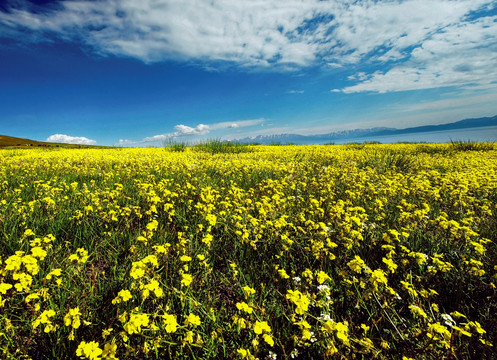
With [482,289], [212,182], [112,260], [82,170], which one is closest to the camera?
[482,289]

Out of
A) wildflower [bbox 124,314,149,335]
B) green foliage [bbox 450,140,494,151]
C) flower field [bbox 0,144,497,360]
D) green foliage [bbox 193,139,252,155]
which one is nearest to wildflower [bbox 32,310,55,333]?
flower field [bbox 0,144,497,360]

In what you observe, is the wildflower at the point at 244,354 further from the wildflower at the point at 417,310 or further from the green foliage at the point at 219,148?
the green foliage at the point at 219,148

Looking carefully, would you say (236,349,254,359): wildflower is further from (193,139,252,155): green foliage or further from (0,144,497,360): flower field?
(193,139,252,155): green foliage

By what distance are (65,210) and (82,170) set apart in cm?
488

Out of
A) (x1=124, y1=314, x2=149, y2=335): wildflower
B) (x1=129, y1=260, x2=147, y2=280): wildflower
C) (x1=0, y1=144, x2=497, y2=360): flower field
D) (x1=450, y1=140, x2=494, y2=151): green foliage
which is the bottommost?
(x1=0, y1=144, x2=497, y2=360): flower field

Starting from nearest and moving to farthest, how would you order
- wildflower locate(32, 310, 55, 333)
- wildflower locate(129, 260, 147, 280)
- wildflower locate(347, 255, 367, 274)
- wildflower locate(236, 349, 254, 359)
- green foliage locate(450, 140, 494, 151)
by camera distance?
wildflower locate(236, 349, 254, 359)
wildflower locate(32, 310, 55, 333)
wildflower locate(129, 260, 147, 280)
wildflower locate(347, 255, 367, 274)
green foliage locate(450, 140, 494, 151)

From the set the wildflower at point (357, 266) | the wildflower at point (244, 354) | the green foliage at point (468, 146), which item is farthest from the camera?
the green foliage at point (468, 146)

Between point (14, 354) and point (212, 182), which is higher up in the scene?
point (212, 182)

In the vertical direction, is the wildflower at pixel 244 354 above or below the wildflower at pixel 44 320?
below

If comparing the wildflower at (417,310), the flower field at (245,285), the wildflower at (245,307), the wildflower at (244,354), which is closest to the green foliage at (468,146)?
the flower field at (245,285)

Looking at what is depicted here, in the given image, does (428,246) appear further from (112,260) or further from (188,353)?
(112,260)

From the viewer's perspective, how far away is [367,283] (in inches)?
108

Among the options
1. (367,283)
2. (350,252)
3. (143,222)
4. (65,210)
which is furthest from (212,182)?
(367,283)

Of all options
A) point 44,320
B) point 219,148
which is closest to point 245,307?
point 44,320
